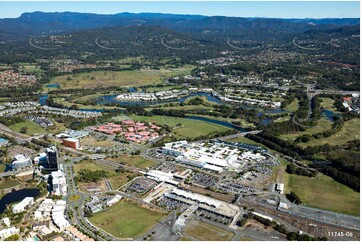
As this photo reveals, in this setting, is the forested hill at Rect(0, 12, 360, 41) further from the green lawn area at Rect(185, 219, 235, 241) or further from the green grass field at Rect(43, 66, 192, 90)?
the green lawn area at Rect(185, 219, 235, 241)

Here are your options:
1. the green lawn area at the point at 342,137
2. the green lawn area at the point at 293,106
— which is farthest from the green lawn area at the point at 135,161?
the green lawn area at the point at 293,106

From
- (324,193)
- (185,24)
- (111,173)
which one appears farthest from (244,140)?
(185,24)

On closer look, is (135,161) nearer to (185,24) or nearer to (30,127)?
(30,127)

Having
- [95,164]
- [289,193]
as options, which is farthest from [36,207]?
[289,193]

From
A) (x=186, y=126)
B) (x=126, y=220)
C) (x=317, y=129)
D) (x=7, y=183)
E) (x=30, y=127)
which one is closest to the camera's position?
(x=126, y=220)

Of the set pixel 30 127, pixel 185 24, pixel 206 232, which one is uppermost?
pixel 185 24

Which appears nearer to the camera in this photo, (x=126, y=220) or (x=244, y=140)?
(x=126, y=220)

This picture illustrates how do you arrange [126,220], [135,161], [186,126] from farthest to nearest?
[186,126]
[135,161]
[126,220]

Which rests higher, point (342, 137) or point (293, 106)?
point (342, 137)
